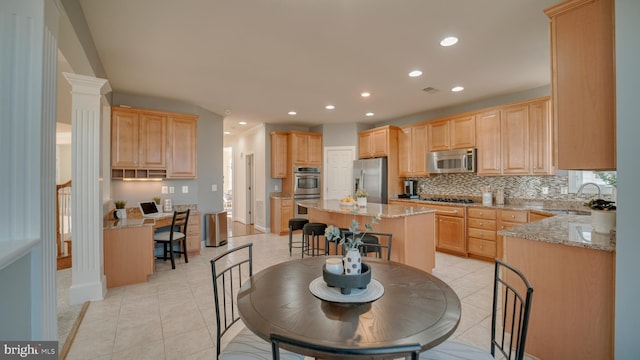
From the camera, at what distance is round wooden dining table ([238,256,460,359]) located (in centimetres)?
103

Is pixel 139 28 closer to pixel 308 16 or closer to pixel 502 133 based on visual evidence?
pixel 308 16

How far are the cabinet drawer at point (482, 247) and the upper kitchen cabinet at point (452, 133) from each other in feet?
5.25

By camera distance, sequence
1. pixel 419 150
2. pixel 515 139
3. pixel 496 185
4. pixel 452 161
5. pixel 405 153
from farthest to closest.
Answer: pixel 405 153
pixel 419 150
pixel 452 161
pixel 496 185
pixel 515 139

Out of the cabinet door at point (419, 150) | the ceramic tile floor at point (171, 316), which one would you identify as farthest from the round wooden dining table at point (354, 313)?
the cabinet door at point (419, 150)

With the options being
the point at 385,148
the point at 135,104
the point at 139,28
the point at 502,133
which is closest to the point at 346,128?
the point at 385,148

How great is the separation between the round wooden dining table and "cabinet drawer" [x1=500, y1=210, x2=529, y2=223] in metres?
3.21

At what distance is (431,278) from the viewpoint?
1630 mm

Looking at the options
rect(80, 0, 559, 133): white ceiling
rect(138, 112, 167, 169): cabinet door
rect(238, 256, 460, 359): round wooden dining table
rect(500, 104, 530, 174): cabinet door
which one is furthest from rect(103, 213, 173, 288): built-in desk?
rect(500, 104, 530, 174): cabinet door

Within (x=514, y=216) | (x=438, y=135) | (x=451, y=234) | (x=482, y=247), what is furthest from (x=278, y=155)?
(x=514, y=216)

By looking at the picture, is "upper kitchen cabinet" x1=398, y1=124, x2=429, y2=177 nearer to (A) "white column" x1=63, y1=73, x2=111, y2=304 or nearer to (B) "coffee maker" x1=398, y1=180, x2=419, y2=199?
(B) "coffee maker" x1=398, y1=180, x2=419, y2=199

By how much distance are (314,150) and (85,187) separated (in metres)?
4.62

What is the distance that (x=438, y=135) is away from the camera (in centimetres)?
523

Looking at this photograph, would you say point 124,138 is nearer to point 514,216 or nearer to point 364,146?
point 364,146

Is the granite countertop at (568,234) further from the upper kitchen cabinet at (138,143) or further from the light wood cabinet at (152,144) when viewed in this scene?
A: the upper kitchen cabinet at (138,143)
